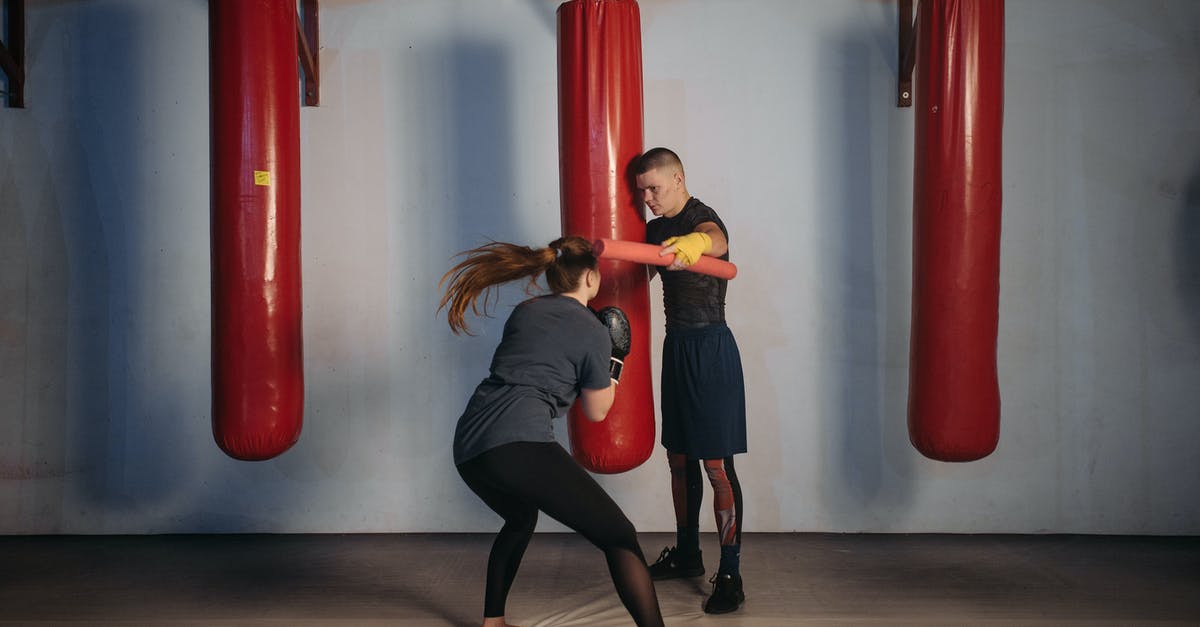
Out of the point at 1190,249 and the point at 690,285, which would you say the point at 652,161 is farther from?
the point at 1190,249

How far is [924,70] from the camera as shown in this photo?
263 cm

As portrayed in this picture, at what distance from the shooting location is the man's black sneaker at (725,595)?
8.67ft

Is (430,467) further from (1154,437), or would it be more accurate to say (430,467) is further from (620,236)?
(1154,437)

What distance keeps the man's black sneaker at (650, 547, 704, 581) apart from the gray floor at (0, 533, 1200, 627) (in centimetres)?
4

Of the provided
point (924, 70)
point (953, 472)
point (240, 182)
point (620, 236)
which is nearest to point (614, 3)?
point (620, 236)

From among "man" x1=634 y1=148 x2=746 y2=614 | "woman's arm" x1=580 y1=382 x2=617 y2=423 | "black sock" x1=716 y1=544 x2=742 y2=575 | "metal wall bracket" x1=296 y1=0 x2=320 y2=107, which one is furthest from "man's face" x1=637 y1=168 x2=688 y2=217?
"metal wall bracket" x1=296 y1=0 x2=320 y2=107

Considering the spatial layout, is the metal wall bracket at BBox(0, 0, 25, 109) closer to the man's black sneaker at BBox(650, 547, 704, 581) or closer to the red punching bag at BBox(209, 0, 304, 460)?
the red punching bag at BBox(209, 0, 304, 460)

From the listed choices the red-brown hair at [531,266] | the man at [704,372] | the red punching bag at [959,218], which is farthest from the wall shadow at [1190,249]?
the red-brown hair at [531,266]

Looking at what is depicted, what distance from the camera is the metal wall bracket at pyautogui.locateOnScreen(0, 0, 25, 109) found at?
135 inches

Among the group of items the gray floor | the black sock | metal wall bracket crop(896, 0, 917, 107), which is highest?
metal wall bracket crop(896, 0, 917, 107)

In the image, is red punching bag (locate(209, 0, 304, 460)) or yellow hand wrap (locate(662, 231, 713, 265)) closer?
yellow hand wrap (locate(662, 231, 713, 265))

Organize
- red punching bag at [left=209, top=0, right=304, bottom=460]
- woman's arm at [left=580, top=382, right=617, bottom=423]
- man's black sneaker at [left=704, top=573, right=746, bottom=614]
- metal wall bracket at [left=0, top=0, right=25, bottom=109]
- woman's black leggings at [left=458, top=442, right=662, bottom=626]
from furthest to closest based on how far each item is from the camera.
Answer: metal wall bracket at [left=0, top=0, right=25, bottom=109], man's black sneaker at [left=704, top=573, right=746, bottom=614], red punching bag at [left=209, top=0, right=304, bottom=460], woman's arm at [left=580, top=382, right=617, bottom=423], woman's black leggings at [left=458, top=442, right=662, bottom=626]

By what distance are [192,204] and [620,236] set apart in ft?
6.58

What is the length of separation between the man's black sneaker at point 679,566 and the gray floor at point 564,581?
37 millimetres
